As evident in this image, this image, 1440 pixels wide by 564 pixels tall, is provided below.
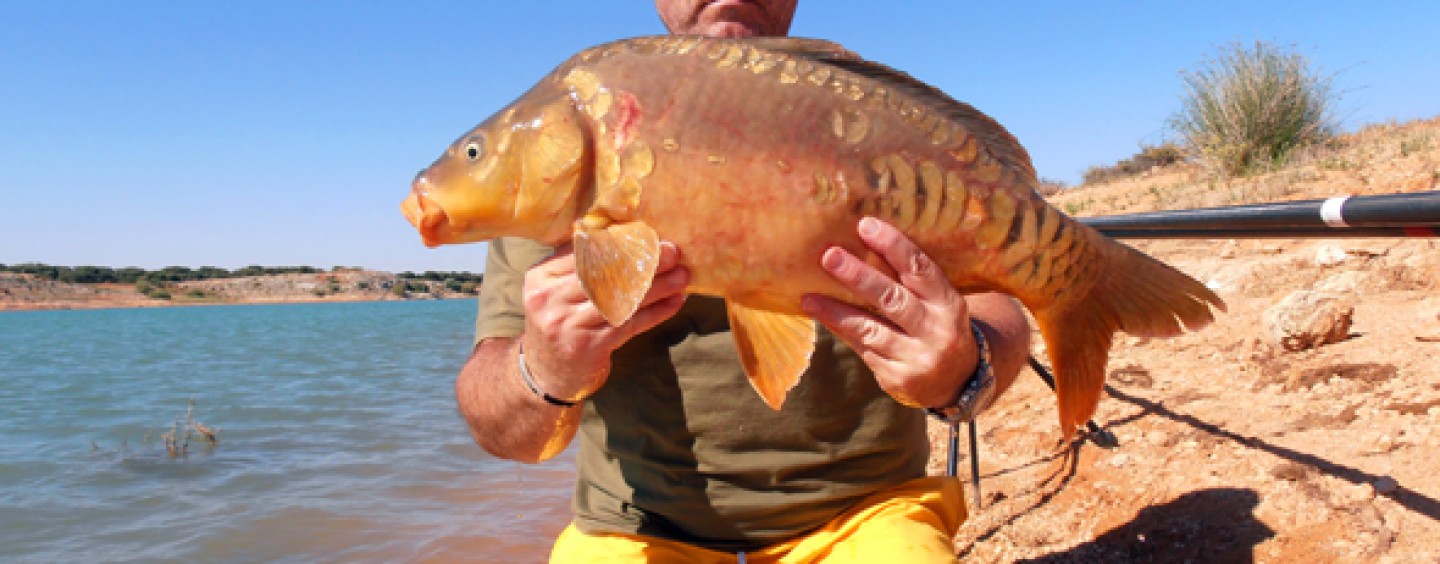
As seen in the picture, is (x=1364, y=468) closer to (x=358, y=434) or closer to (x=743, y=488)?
(x=743, y=488)

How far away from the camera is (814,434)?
2289 millimetres

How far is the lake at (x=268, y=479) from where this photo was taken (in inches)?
215

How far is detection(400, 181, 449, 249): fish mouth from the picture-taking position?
1809 mm

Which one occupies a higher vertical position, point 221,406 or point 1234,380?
point 1234,380

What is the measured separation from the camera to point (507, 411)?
2.22 m

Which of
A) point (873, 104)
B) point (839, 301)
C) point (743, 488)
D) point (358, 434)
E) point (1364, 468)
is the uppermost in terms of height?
point (873, 104)

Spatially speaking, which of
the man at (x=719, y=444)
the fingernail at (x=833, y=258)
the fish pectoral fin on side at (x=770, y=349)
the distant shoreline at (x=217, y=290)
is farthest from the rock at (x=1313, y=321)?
the distant shoreline at (x=217, y=290)

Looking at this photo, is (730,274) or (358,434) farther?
(358,434)

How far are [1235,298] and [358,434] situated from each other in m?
7.69

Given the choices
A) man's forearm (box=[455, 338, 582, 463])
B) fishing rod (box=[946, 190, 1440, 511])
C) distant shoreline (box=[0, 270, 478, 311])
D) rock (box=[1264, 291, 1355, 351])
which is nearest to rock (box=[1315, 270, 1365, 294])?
rock (box=[1264, 291, 1355, 351])

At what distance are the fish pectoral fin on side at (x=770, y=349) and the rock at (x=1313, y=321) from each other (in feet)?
9.79

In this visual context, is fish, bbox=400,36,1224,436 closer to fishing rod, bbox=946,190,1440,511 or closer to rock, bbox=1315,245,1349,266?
fishing rod, bbox=946,190,1440,511

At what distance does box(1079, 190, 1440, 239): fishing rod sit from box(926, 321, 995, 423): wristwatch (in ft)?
1.91

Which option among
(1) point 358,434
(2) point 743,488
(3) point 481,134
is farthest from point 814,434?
(1) point 358,434
